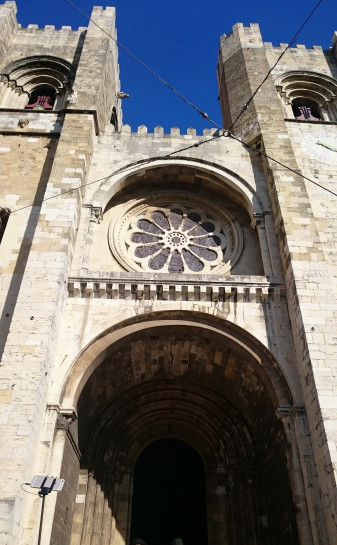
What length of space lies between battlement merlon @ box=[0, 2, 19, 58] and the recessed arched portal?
1097 centimetres

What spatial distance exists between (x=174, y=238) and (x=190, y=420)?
13.6 ft

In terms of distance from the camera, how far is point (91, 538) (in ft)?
25.0

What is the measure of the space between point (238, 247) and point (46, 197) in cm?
423

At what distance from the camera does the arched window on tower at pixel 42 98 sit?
43.2 feet

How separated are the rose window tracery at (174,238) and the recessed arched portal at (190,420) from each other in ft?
6.04

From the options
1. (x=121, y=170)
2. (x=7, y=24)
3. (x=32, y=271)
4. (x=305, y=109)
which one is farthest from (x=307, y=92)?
(x=32, y=271)

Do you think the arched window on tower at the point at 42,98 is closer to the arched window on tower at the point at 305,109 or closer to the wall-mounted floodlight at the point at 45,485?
the arched window on tower at the point at 305,109

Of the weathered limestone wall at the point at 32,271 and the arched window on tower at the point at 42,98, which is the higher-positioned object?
the arched window on tower at the point at 42,98

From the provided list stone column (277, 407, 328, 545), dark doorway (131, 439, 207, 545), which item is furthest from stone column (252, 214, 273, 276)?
dark doorway (131, 439, 207, 545)

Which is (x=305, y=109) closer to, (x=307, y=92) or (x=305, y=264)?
(x=307, y=92)

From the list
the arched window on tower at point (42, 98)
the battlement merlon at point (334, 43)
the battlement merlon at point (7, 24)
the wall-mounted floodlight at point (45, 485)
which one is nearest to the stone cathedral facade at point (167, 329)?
the wall-mounted floodlight at point (45, 485)

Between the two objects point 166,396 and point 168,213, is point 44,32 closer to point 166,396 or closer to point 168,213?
point 168,213

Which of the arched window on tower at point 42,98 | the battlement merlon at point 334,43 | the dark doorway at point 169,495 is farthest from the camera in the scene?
the battlement merlon at point 334,43

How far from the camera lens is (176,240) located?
33.1 feet
